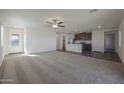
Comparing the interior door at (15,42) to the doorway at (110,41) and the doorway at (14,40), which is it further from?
the doorway at (110,41)

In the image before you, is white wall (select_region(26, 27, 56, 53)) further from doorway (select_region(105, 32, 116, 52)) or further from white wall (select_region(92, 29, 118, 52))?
doorway (select_region(105, 32, 116, 52))

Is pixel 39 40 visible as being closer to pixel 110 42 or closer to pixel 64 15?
pixel 64 15

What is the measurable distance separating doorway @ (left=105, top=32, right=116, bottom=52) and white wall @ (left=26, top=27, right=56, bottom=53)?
5696mm

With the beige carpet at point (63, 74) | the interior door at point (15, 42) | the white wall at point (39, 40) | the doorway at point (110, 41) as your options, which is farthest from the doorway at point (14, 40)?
the doorway at point (110, 41)

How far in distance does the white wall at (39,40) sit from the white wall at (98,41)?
183 inches

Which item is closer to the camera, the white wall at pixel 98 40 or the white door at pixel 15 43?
the white door at pixel 15 43

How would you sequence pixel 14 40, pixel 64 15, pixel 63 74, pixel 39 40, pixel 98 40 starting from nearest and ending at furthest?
1. pixel 63 74
2. pixel 64 15
3. pixel 14 40
4. pixel 39 40
5. pixel 98 40

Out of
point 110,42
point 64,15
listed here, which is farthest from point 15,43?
point 110,42

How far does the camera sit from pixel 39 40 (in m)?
9.98

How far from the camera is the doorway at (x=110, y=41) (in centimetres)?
956

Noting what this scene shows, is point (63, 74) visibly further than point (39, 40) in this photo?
No

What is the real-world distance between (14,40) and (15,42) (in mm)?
211
